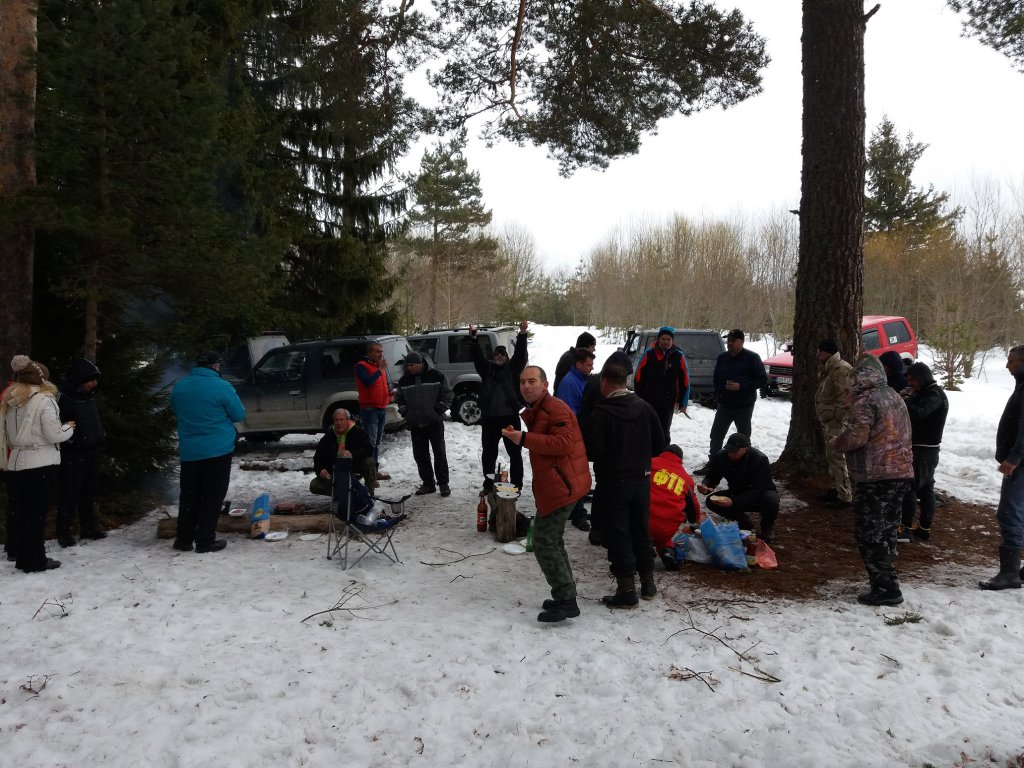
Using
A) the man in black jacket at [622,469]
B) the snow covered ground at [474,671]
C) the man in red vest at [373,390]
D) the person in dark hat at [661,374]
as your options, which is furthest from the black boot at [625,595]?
the man in red vest at [373,390]

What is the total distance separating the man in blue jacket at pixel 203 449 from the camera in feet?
19.3

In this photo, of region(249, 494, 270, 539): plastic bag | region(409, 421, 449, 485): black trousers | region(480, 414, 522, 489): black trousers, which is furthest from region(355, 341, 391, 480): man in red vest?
region(249, 494, 270, 539): plastic bag

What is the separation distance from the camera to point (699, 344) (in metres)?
14.7

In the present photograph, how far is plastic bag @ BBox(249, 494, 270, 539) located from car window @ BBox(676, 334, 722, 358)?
413 inches

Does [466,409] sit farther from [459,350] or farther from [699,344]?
[699,344]

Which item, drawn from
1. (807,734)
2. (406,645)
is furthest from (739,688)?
(406,645)

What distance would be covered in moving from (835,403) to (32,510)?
7.49m

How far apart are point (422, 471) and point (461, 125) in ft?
18.8

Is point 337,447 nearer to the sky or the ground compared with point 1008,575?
nearer to the sky

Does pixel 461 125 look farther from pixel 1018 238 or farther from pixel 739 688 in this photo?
pixel 1018 238

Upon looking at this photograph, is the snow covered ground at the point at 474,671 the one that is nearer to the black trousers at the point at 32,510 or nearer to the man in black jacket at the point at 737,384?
the black trousers at the point at 32,510

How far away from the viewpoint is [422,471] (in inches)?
312

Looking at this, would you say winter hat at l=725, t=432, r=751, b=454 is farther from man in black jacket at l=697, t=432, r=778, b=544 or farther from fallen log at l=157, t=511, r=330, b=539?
fallen log at l=157, t=511, r=330, b=539

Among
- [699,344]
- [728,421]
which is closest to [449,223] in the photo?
[699,344]
